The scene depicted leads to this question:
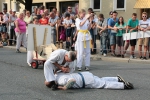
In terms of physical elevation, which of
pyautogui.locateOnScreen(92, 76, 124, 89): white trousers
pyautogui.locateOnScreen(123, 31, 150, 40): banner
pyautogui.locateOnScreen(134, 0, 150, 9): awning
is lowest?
pyautogui.locateOnScreen(92, 76, 124, 89): white trousers

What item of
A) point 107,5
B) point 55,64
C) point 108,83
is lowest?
point 108,83

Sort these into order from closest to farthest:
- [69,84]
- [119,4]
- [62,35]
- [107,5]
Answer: [69,84]
[62,35]
[119,4]
[107,5]

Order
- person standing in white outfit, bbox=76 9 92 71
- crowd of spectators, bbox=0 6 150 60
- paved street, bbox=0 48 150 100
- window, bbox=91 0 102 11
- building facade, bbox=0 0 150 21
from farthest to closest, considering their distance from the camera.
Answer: window, bbox=91 0 102 11 → building facade, bbox=0 0 150 21 → crowd of spectators, bbox=0 6 150 60 → person standing in white outfit, bbox=76 9 92 71 → paved street, bbox=0 48 150 100

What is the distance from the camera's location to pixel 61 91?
303 inches

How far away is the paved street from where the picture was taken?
721 cm

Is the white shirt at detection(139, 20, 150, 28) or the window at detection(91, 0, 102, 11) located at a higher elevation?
the window at detection(91, 0, 102, 11)

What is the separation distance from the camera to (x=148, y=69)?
1107 centimetres

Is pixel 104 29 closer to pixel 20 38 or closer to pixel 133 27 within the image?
pixel 133 27

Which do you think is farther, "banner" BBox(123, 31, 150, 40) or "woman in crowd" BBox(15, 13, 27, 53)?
"woman in crowd" BBox(15, 13, 27, 53)

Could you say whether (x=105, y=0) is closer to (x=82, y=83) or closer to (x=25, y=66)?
(x=25, y=66)

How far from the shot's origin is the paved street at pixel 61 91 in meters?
7.21

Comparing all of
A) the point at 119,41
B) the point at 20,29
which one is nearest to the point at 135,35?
the point at 119,41

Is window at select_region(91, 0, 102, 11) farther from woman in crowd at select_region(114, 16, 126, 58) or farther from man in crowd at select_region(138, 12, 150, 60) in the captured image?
man in crowd at select_region(138, 12, 150, 60)

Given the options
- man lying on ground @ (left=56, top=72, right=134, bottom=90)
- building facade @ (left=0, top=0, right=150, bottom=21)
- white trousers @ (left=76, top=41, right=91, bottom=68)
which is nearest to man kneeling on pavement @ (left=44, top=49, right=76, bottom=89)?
man lying on ground @ (left=56, top=72, right=134, bottom=90)
